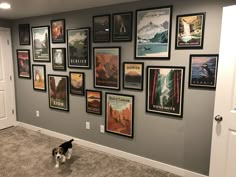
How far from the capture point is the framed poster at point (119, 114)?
2959 millimetres

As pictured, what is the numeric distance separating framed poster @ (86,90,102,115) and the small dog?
0.66 metres

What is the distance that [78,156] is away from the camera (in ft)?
10.4

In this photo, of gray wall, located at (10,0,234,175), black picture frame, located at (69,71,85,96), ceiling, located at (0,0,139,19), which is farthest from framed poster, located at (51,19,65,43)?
black picture frame, located at (69,71,85,96)

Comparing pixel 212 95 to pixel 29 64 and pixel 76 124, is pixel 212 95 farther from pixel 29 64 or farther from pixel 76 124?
pixel 29 64

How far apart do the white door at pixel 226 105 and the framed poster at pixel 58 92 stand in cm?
251

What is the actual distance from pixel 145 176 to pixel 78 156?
43.8 inches

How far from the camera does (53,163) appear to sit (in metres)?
2.94

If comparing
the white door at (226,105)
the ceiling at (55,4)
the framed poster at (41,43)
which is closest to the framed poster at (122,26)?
the ceiling at (55,4)

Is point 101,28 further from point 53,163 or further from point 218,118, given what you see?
point 53,163

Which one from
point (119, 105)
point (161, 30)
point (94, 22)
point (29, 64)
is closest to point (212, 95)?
point (161, 30)

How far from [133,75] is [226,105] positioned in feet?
4.16

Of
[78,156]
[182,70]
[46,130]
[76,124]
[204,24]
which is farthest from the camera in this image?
[46,130]

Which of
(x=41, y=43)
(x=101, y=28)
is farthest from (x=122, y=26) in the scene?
(x=41, y=43)

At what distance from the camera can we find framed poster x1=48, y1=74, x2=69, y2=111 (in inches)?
143
